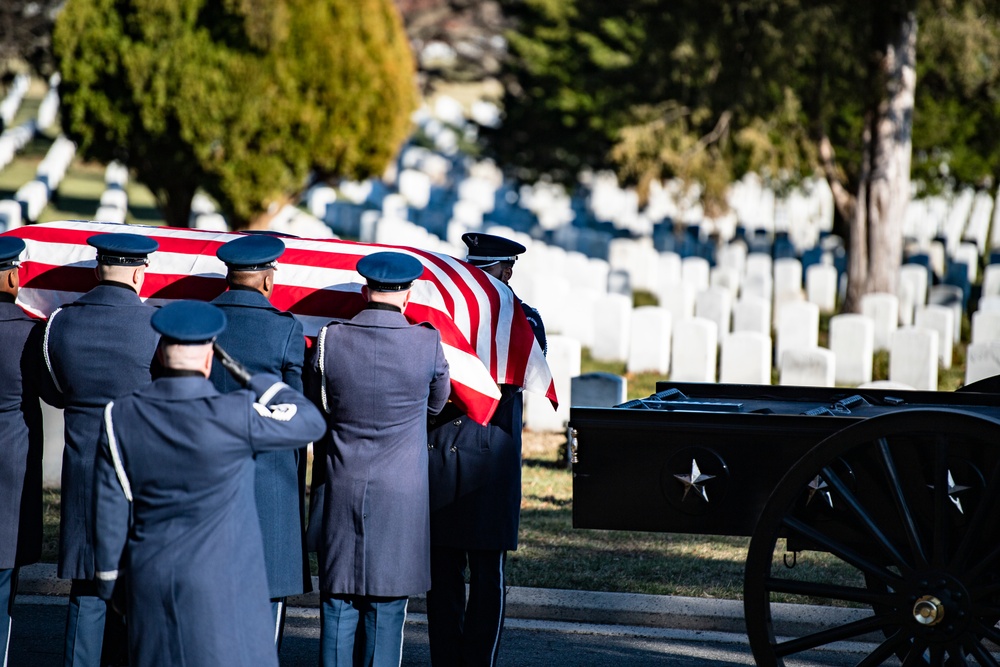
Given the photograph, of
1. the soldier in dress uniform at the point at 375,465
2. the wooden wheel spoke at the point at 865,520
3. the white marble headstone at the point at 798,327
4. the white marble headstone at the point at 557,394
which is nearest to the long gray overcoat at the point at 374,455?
the soldier in dress uniform at the point at 375,465

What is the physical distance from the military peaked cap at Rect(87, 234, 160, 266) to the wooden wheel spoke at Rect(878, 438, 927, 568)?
229 cm

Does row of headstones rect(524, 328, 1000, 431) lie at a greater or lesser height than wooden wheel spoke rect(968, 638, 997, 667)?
greater

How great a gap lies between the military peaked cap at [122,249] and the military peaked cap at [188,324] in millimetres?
855

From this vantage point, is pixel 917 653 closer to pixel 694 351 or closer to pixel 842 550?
pixel 842 550

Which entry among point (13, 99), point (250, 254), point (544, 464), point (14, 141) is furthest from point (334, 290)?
point (13, 99)

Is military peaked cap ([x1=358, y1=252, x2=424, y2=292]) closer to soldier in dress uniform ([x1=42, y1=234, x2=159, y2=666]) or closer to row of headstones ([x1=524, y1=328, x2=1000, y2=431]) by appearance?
soldier in dress uniform ([x1=42, y1=234, x2=159, y2=666])

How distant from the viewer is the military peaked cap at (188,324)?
2971 millimetres

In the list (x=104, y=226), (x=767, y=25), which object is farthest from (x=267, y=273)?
(x=767, y=25)

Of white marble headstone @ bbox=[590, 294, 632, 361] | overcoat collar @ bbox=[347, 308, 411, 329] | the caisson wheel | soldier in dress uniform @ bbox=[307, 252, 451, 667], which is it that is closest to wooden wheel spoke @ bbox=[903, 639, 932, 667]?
the caisson wheel

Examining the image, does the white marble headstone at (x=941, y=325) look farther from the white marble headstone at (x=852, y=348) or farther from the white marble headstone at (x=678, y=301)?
the white marble headstone at (x=678, y=301)

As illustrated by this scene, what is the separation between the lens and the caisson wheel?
10.6ft

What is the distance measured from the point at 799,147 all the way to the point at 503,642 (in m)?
12.2

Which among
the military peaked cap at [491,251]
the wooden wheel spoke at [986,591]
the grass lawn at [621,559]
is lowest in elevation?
the grass lawn at [621,559]

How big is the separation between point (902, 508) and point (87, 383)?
2.43 meters
